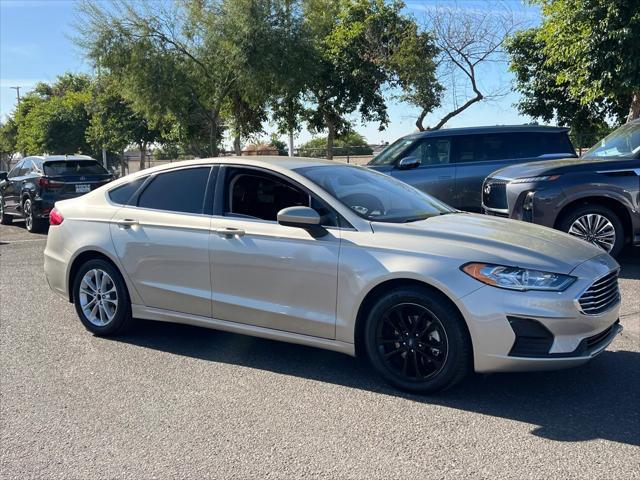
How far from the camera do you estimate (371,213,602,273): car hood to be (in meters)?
4.04

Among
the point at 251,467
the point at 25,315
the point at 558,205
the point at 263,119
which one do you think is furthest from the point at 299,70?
the point at 251,467

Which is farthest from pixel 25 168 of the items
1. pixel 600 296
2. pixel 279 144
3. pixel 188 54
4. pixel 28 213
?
pixel 279 144

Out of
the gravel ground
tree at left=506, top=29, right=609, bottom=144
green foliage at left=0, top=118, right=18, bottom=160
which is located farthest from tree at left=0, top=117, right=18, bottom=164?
the gravel ground

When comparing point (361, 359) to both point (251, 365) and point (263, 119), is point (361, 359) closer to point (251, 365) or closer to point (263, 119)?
point (251, 365)

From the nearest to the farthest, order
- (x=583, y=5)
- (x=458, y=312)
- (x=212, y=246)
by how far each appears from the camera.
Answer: (x=458, y=312)
(x=212, y=246)
(x=583, y=5)

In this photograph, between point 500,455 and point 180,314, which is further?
point 180,314

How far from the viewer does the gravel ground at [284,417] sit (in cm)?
338

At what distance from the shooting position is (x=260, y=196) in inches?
199

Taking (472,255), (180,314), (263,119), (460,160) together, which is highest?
(263,119)

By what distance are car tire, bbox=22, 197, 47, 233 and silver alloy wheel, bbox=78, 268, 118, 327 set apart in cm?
942

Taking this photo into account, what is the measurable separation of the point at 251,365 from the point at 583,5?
37.7 feet

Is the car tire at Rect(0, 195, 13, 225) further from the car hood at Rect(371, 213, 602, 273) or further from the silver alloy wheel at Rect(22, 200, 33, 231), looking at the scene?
the car hood at Rect(371, 213, 602, 273)

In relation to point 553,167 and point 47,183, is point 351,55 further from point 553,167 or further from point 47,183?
point 553,167

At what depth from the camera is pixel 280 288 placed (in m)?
4.64
